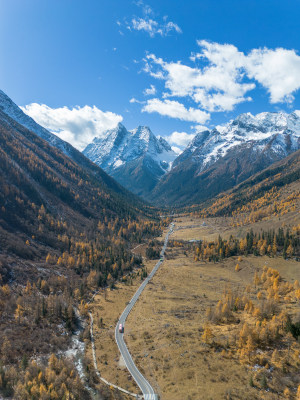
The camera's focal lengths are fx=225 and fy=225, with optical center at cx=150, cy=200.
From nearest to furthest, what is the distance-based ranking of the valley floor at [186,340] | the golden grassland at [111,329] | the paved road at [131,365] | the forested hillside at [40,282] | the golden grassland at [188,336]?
1. the valley floor at [186,340]
2. the golden grassland at [188,336]
3. the paved road at [131,365]
4. the forested hillside at [40,282]
5. the golden grassland at [111,329]

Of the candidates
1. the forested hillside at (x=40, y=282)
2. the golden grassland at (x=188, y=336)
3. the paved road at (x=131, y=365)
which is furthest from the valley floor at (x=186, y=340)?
the forested hillside at (x=40, y=282)

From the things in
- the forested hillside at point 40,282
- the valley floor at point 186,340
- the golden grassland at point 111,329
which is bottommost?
the forested hillside at point 40,282

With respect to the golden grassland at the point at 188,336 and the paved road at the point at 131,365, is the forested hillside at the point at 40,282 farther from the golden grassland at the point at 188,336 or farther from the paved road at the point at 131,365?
the golden grassland at the point at 188,336

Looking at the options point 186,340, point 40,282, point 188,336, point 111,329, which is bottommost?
point 40,282

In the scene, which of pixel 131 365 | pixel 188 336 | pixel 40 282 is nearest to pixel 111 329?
pixel 131 365

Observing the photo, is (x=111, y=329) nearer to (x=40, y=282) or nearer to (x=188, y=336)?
(x=188, y=336)

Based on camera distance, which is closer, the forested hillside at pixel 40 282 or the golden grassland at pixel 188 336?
the golden grassland at pixel 188 336

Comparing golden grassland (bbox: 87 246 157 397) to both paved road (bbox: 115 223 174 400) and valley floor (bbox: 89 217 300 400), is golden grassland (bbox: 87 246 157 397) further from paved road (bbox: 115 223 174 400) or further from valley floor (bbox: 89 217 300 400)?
paved road (bbox: 115 223 174 400)

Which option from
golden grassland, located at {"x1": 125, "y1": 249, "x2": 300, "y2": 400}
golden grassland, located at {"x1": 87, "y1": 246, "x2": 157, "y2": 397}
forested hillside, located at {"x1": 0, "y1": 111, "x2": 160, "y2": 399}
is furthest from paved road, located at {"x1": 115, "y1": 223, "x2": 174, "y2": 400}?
forested hillside, located at {"x1": 0, "y1": 111, "x2": 160, "y2": 399}

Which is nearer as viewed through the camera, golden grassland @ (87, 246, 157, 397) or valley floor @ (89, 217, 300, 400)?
valley floor @ (89, 217, 300, 400)

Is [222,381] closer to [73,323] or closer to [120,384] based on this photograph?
[120,384]

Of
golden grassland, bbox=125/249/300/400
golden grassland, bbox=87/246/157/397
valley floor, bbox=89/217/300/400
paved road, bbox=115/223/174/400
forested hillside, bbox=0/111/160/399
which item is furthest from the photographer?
golden grassland, bbox=87/246/157/397

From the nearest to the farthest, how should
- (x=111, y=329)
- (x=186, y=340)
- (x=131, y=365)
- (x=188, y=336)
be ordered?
(x=131, y=365) → (x=186, y=340) → (x=188, y=336) → (x=111, y=329)

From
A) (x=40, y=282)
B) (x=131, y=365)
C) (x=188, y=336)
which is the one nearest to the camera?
(x=131, y=365)
